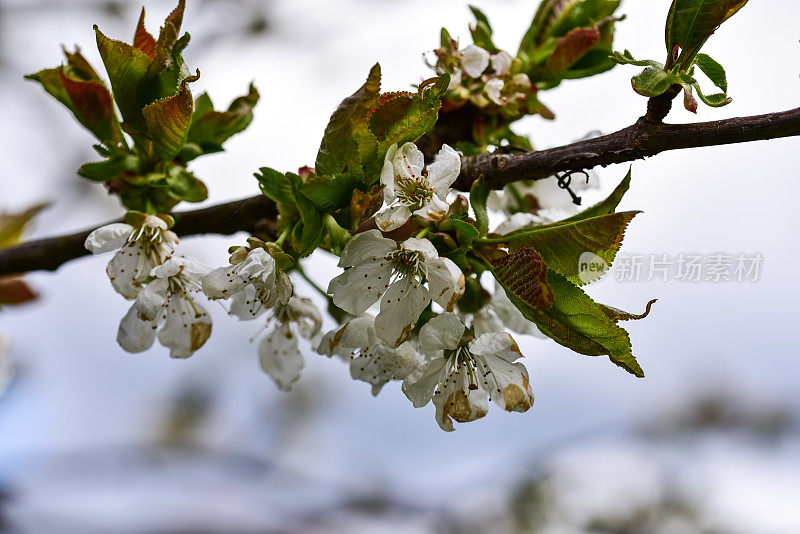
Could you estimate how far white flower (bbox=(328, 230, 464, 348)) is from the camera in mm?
619

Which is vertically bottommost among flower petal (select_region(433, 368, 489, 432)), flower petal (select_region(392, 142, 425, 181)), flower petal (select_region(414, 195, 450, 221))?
flower petal (select_region(433, 368, 489, 432))

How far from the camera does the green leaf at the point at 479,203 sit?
658 millimetres

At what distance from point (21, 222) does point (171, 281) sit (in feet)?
2.28

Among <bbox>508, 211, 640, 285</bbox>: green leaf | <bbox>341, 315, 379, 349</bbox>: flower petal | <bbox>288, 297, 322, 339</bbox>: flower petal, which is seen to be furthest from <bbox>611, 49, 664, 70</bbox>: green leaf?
<bbox>288, 297, 322, 339</bbox>: flower petal

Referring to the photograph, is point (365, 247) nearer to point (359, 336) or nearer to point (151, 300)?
point (359, 336)

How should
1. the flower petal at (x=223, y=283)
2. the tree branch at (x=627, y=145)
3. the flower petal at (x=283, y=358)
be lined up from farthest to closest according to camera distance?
the flower petal at (x=283, y=358), the flower petal at (x=223, y=283), the tree branch at (x=627, y=145)

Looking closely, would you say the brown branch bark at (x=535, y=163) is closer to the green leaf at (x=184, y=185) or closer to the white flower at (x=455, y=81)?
the green leaf at (x=184, y=185)

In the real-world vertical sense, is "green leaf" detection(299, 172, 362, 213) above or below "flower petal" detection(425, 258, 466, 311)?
above

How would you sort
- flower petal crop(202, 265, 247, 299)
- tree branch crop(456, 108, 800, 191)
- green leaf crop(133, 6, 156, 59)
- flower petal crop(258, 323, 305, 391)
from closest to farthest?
1. tree branch crop(456, 108, 800, 191)
2. flower petal crop(202, 265, 247, 299)
3. green leaf crop(133, 6, 156, 59)
4. flower petal crop(258, 323, 305, 391)

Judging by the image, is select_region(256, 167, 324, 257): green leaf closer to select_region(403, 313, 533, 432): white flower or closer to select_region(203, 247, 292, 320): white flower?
select_region(203, 247, 292, 320): white flower

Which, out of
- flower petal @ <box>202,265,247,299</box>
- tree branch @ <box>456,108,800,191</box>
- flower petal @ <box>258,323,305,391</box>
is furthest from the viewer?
flower petal @ <box>258,323,305,391</box>

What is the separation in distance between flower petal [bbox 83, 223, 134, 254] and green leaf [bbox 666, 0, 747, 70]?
0.57 metres

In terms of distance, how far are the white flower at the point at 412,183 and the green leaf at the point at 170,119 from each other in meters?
0.23

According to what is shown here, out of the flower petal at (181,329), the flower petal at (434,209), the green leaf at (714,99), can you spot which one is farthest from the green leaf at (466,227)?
the flower petal at (181,329)
